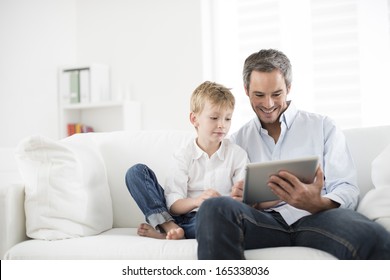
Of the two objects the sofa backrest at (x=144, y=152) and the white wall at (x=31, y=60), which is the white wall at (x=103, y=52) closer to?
the white wall at (x=31, y=60)

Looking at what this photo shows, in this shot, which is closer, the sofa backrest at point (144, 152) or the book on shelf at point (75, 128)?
the sofa backrest at point (144, 152)

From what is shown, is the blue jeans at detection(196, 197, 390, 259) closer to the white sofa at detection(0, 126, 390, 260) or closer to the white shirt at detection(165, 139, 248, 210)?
the white sofa at detection(0, 126, 390, 260)

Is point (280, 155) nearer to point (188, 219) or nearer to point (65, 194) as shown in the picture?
point (188, 219)

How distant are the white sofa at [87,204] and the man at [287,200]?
0.24 feet

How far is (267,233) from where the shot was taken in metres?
1.39

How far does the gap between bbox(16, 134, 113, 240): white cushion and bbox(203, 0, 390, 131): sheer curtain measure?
191 cm

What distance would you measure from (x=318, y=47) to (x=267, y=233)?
7.17 ft

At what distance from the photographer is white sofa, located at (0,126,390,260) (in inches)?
58.7

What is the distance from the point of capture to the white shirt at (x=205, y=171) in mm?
1685

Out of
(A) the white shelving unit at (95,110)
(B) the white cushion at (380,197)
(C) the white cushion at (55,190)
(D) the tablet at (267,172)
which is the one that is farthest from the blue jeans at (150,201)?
(A) the white shelving unit at (95,110)

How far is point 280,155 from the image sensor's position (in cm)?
168

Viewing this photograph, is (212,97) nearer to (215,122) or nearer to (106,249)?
(215,122)
